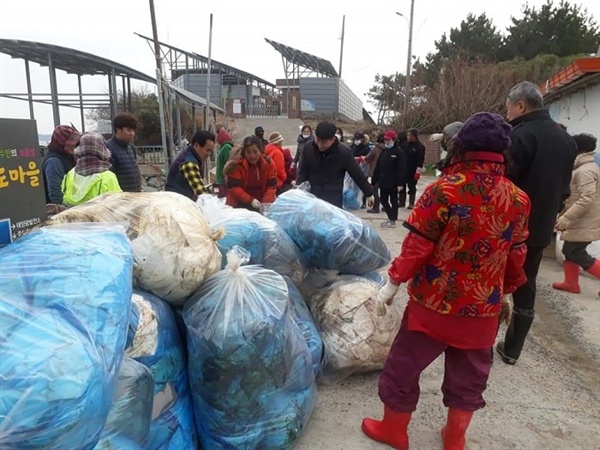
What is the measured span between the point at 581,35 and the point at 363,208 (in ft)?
72.7

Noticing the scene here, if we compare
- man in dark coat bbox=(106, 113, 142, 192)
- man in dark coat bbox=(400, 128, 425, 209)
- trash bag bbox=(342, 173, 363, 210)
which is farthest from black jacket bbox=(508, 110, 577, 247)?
trash bag bbox=(342, 173, 363, 210)

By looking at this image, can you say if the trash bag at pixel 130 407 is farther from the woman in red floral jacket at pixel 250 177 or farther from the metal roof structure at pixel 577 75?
the metal roof structure at pixel 577 75

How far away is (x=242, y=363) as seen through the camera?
71.2 inches

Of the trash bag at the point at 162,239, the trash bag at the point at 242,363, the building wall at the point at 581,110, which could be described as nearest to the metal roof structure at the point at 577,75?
the building wall at the point at 581,110

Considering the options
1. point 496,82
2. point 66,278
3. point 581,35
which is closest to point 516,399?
point 66,278

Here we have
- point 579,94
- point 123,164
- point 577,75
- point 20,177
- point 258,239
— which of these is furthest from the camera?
point 579,94

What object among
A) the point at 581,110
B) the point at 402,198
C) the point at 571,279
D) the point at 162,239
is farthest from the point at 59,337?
the point at 402,198

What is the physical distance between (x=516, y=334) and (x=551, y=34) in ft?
93.8

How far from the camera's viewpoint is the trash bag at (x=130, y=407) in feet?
4.69

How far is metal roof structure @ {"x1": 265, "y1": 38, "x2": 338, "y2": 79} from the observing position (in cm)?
3394

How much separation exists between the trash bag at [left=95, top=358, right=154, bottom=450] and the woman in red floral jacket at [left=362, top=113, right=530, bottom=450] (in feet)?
3.47

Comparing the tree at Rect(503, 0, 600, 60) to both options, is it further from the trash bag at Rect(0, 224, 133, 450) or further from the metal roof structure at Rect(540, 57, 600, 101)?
the trash bag at Rect(0, 224, 133, 450)

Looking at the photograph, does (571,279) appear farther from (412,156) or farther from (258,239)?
(412,156)

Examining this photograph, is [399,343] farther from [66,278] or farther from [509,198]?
[66,278]
